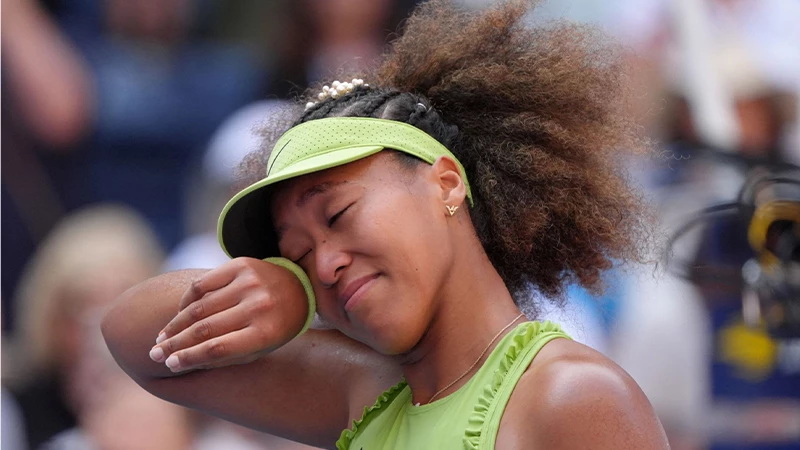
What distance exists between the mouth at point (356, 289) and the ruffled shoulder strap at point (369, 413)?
293mm

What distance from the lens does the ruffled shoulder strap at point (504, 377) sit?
1.41 meters

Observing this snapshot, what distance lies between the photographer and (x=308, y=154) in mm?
1654

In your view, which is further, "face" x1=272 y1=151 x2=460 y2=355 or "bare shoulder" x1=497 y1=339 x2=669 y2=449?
"face" x1=272 y1=151 x2=460 y2=355

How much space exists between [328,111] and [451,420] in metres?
0.60

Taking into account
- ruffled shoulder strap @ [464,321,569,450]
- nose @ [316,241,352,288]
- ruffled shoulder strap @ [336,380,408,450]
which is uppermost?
nose @ [316,241,352,288]

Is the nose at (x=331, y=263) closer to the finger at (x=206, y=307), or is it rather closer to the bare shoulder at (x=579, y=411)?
the finger at (x=206, y=307)

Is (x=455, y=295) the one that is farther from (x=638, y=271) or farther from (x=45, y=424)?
(x=45, y=424)

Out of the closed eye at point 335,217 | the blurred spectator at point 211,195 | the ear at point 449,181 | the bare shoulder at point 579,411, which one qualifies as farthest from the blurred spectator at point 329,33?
the bare shoulder at point 579,411

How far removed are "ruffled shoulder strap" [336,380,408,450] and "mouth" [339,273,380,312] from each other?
29 cm

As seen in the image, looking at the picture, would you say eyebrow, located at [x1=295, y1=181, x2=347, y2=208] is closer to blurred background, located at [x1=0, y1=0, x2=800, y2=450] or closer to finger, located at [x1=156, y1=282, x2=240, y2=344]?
finger, located at [x1=156, y1=282, x2=240, y2=344]

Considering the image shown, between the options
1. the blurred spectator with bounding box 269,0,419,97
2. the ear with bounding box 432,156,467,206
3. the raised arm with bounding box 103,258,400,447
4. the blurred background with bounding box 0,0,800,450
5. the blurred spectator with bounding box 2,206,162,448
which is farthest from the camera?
the blurred spectator with bounding box 269,0,419,97

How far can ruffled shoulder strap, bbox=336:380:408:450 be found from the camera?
1785mm

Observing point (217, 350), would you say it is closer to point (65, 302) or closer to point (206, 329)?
point (206, 329)

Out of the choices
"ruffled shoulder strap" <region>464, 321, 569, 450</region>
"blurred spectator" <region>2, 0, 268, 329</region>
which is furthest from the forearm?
"blurred spectator" <region>2, 0, 268, 329</region>
